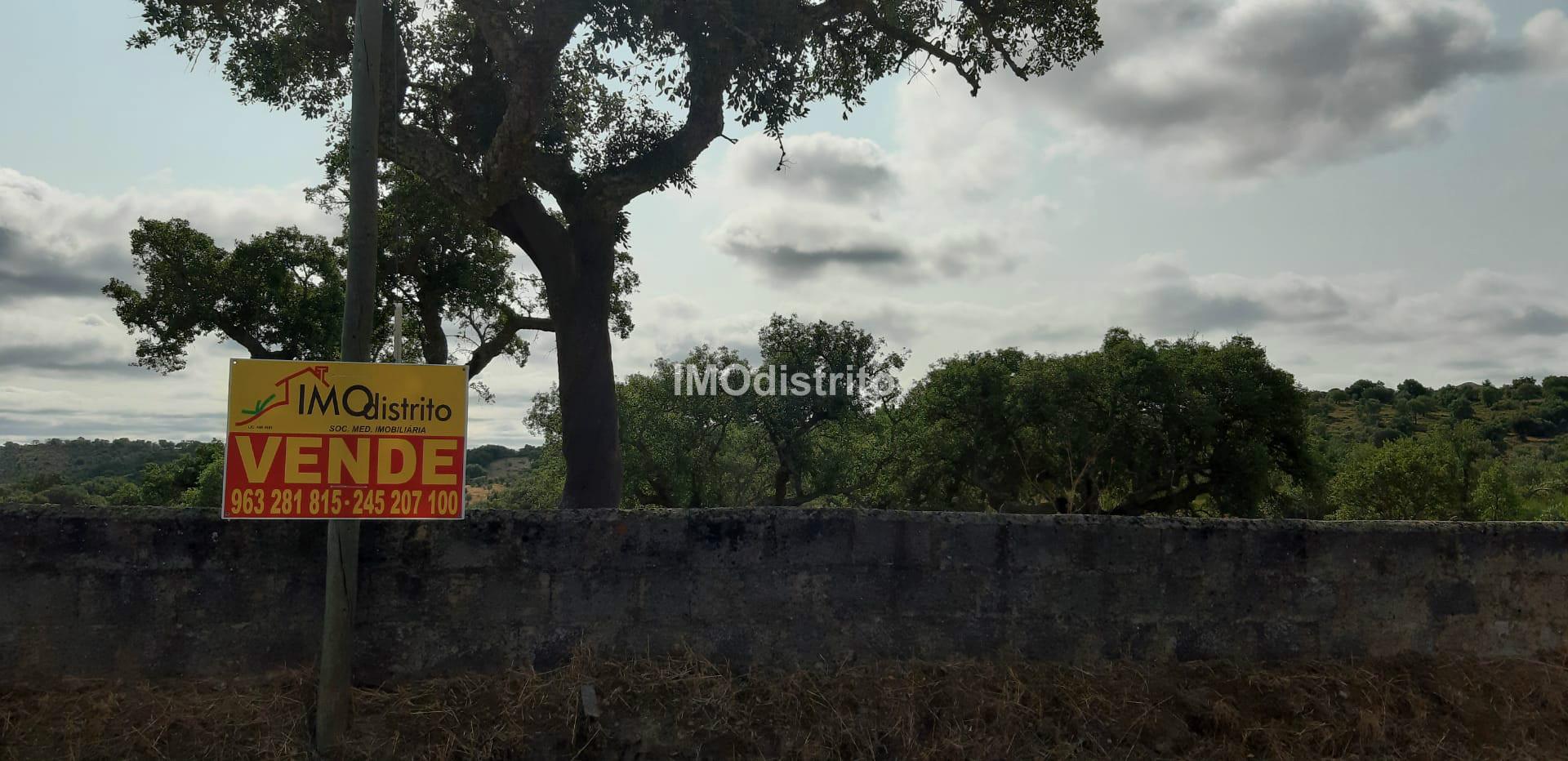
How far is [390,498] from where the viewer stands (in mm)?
5352

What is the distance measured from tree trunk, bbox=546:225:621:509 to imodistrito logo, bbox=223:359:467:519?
13.6 ft

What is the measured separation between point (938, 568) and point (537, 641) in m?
2.66

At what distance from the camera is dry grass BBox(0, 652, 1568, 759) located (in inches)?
200

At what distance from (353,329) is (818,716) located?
3574mm

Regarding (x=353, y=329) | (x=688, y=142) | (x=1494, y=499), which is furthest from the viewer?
(x=1494, y=499)

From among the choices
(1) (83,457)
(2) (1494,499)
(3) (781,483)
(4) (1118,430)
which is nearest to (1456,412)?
(2) (1494,499)

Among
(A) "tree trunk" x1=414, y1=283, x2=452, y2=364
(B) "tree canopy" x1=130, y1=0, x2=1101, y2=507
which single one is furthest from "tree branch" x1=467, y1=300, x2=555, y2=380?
(B) "tree canopy" x1=130, y1=0, x2=1101, y2=507

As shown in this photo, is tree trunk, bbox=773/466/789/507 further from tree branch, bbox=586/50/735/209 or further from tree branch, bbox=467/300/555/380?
tree branch, bbox=586/50/735/209

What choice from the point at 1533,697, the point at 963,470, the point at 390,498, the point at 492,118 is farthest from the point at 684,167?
the point at 963,470

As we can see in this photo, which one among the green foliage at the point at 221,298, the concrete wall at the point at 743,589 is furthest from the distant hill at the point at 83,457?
the concrete wall at the point at 743,589

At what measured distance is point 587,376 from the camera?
9.71m

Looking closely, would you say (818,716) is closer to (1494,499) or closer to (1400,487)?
(1400,487)

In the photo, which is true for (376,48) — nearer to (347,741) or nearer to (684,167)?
(347,741)

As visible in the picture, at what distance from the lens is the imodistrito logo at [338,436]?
5129mm
